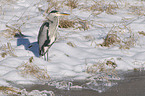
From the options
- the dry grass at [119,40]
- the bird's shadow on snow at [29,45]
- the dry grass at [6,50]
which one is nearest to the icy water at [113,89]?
the dry grass at [6,50]

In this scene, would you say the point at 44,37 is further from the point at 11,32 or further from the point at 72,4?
the point at 72,4

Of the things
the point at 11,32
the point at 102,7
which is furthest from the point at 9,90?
the point at 102,7

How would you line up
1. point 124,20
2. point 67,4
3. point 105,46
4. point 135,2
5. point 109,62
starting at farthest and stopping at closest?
point 135,2 → point 67,4 → point 124,20 → point 105,46 → point 109,62

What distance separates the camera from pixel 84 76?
4.58 m

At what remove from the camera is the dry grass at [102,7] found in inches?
297

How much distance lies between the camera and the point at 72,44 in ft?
19.2

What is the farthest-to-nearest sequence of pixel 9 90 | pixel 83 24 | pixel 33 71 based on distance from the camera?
pixel 83 24 < pixel 33 71 < pixel 9 90

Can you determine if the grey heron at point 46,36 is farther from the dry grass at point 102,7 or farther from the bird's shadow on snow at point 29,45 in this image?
the dry grass at point 102,7

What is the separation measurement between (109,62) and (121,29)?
1.74m

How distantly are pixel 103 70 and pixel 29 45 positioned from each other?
1724mm

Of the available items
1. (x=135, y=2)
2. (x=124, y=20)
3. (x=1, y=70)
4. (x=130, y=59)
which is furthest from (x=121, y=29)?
(x=1, y=70)

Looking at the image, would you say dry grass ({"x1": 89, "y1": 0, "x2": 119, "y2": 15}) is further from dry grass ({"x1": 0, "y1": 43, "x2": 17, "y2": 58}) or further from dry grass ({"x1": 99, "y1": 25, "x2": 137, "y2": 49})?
dry grass ({"x1": 0, "y1": 43, "x2": 17, "y2": 58})

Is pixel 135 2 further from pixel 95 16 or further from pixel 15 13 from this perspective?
pixel 15 13

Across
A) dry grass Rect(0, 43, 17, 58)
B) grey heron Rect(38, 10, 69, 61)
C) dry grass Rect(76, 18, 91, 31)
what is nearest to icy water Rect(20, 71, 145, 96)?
grey heron Rect(38, 10, 69, 61)
